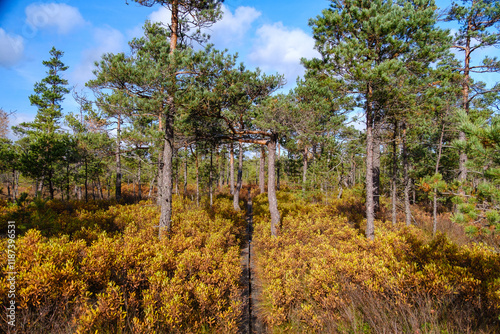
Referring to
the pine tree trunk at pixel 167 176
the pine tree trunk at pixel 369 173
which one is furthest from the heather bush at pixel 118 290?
the pine tree trunk at pixel 369 173

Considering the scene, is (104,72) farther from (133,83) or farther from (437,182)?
(437,182)

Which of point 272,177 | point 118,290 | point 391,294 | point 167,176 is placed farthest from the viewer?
point 272,177

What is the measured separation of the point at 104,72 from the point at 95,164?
1479 centimetres

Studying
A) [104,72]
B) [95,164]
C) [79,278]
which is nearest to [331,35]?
[104,72]

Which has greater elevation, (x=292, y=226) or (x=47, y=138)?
(x=47, y=138)

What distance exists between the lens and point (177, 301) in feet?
11.7

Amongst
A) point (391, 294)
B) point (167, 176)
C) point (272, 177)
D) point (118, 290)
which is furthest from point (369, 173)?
point (118, 290)

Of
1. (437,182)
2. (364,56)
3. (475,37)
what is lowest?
(437,182)

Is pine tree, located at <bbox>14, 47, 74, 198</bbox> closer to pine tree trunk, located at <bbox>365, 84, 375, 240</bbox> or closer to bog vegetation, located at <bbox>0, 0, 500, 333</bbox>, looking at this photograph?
bog vegetation, located at <bbox>0, 0, 500, 333</bbox>

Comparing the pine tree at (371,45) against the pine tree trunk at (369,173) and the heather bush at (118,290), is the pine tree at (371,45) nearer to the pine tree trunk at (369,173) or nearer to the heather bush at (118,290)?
the pine tree trunk at (369,173)

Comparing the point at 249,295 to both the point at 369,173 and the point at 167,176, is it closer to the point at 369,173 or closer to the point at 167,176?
the point at 167,176

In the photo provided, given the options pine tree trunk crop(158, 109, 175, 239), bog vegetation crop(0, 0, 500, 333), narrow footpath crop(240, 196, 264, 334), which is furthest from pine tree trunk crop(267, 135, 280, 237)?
pine tree trunk crop(158, 109, 175, 239)

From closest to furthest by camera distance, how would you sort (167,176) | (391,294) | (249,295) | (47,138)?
(391,294) → (249,295) → (167,176) → (47,138)

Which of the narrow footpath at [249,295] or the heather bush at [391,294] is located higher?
the heather bush at [391,294]
